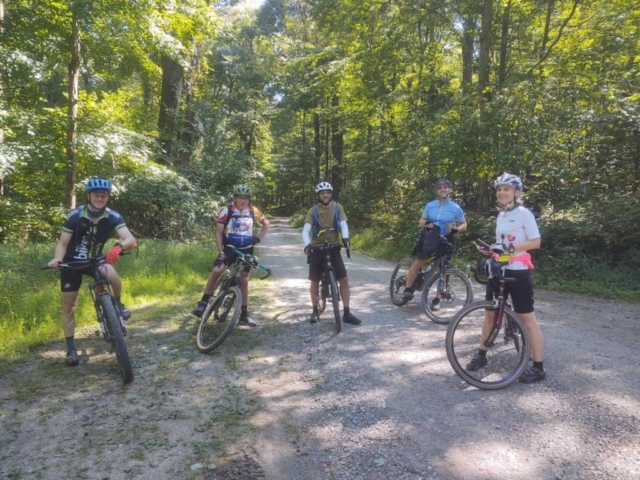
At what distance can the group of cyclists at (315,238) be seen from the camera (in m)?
3.78

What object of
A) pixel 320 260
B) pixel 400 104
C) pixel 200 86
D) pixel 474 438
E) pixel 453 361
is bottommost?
pixel 474 438

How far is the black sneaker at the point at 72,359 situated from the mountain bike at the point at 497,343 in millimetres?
3928

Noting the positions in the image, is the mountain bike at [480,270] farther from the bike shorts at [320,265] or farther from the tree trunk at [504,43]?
the tree trunk at [504,43]

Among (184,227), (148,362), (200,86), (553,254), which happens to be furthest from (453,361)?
(200,86)

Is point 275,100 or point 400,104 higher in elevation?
point 275,100

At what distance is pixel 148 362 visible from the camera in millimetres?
4445

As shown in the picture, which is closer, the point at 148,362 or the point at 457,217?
the point at 148,362

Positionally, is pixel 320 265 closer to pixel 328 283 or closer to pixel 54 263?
pixel 328 283

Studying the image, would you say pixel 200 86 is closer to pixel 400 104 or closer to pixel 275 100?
pixel 275 100

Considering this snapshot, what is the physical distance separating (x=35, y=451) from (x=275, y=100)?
2842 cm

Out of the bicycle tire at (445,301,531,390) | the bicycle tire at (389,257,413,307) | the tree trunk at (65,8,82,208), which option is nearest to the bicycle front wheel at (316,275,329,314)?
the bicycle tire at (389,257,413,307)

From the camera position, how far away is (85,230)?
4.30 meters

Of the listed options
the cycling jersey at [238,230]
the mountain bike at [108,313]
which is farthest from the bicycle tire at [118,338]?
the cycling jersey at [238,230]

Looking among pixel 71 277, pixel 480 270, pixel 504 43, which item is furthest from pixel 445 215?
pixel 504 43
